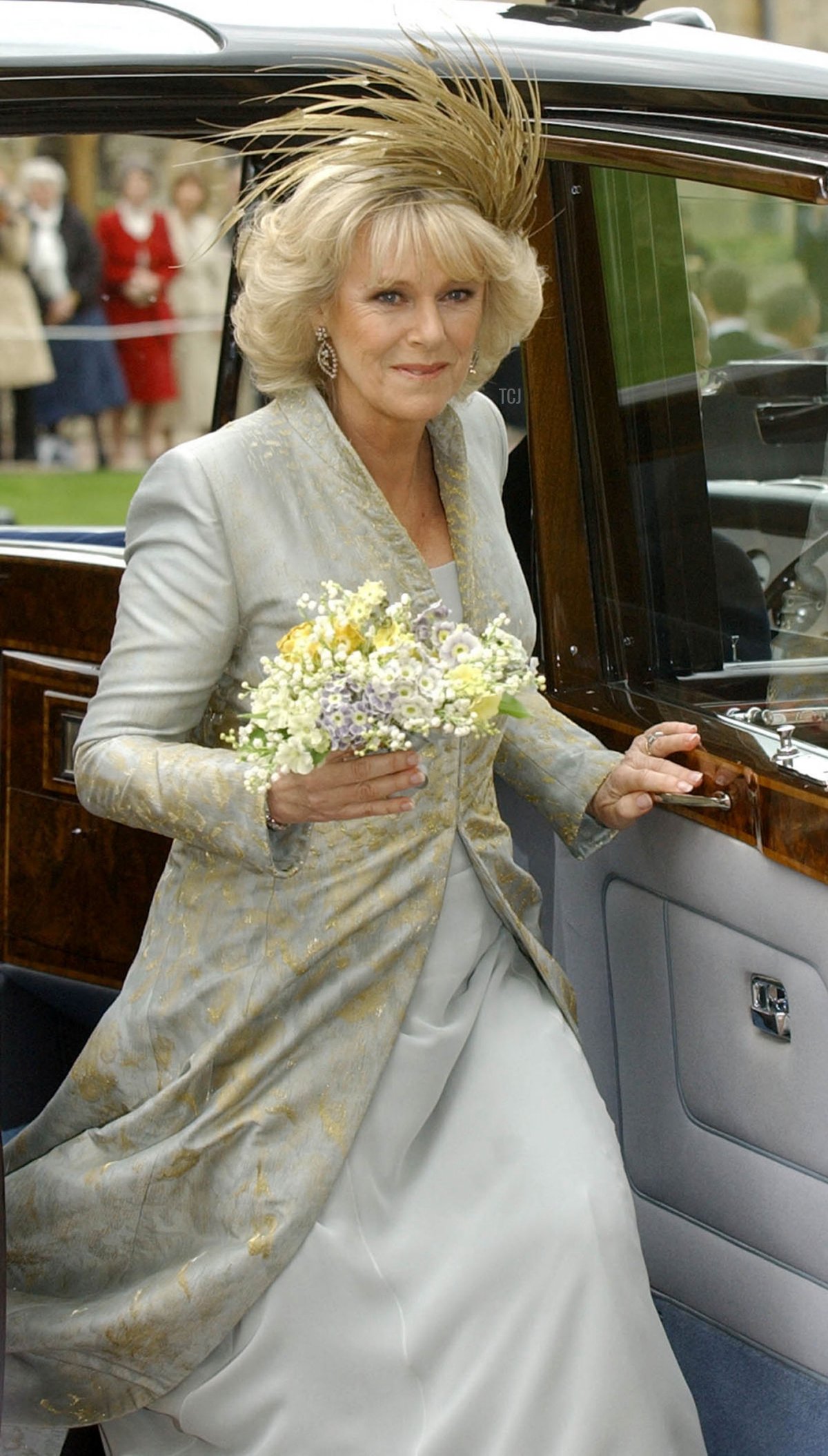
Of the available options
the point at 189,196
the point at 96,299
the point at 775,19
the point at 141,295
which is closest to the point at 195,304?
the point at 141,295

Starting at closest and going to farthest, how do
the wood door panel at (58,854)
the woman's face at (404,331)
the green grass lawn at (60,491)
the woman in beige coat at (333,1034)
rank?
1. the woman in beige coat at (333,1034)
2. the woman's face at (404,331)
3. the wood door panel at (58,854)
4. the green grass lawn at (60,491)

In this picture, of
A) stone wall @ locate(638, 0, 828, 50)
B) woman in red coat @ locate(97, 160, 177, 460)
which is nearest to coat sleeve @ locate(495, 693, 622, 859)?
woman in red coat @ locate(97, 160, 177, 460)

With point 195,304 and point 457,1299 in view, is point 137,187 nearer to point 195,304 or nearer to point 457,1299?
point 195,304

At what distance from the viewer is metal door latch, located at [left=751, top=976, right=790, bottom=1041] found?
211 cm

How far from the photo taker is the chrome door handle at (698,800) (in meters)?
2.11

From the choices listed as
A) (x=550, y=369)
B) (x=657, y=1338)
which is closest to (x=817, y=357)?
(x=550, y=369)

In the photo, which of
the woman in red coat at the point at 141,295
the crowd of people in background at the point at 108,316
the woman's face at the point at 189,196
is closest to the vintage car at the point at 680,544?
the crowd of people in background at the point at 108,316

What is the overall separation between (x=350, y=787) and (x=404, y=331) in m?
0.56

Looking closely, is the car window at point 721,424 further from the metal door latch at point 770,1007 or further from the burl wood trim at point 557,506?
the metal door latch at point 770,1007

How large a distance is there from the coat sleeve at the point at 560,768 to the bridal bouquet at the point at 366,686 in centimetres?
50

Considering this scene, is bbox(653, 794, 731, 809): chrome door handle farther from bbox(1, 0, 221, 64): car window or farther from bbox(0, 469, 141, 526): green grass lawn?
bbox(0, 469, 141, 526): green grass lawn

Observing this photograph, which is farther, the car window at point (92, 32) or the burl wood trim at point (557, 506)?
the burl wood trim at point (557, 506)

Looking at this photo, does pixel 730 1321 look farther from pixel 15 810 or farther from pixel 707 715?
pixel 15 810

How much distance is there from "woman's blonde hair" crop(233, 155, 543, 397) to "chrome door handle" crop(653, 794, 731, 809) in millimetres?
592
